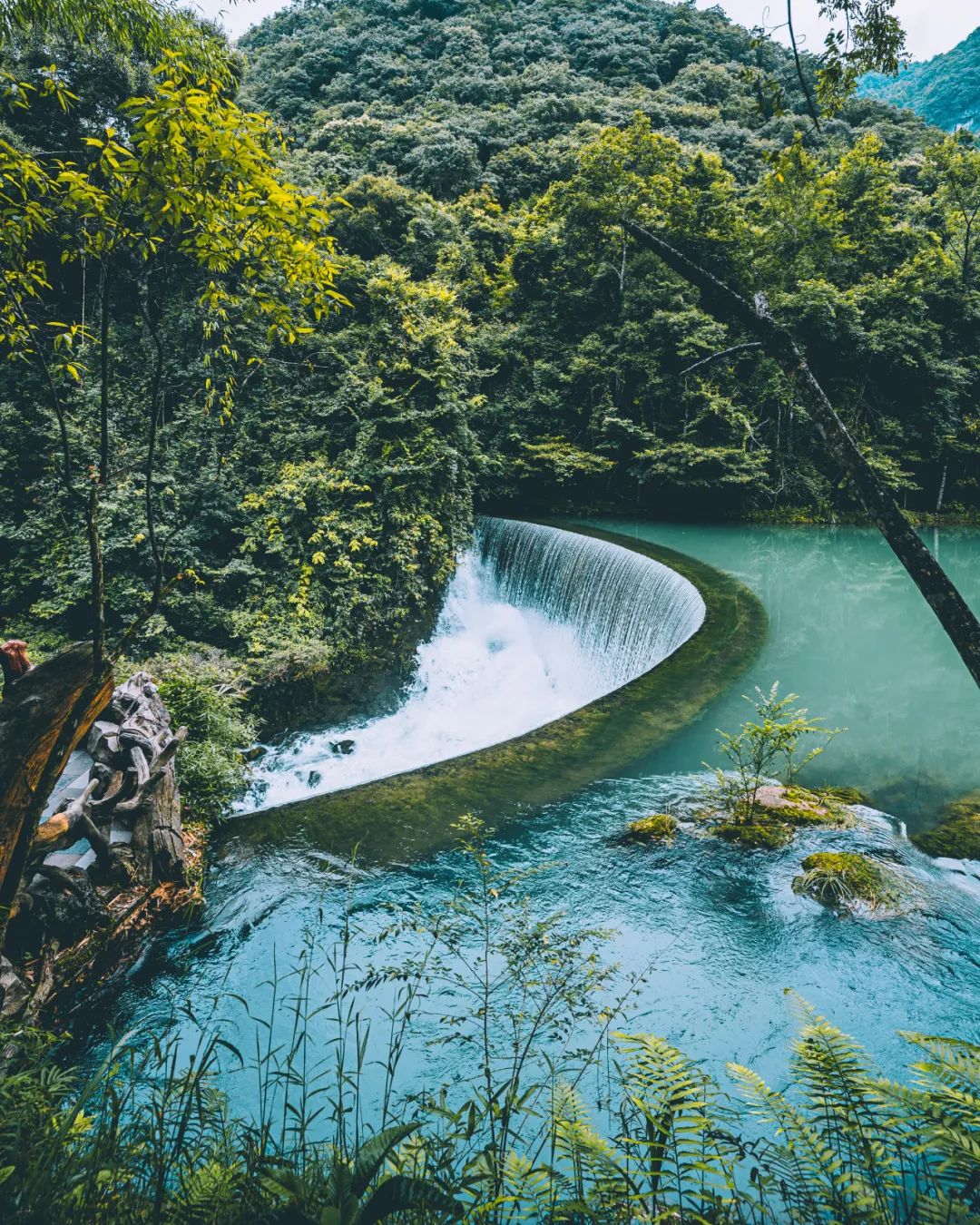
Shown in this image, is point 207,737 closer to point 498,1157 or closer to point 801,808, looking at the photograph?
point 498,1157

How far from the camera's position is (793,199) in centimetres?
1678

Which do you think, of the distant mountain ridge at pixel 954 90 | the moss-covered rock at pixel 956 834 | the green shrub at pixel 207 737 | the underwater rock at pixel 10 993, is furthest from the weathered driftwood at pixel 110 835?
the distant mountain ridge at pixel 954 90

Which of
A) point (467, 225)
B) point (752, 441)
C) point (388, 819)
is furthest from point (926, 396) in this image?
point (388, 819)

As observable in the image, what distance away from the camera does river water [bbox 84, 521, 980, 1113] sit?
332 centimetres

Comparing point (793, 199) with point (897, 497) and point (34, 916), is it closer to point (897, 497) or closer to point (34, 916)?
point (897, 497)

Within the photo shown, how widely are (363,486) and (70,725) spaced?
7.79 m

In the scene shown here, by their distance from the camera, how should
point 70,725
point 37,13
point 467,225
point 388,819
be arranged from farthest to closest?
point 467,225 < point 388,819 < point 37,13 < point 70,725

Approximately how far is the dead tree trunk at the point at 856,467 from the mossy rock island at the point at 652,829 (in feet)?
10.2

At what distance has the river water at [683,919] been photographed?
3320 millimetres

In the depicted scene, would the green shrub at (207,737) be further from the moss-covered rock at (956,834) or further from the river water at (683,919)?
the moss-covered rock at (956,834)

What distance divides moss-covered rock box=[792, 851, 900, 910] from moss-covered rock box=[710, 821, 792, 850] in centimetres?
30

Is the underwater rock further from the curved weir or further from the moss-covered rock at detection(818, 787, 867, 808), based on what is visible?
the moss-covered rock at detection(818, 787, 867, 808)

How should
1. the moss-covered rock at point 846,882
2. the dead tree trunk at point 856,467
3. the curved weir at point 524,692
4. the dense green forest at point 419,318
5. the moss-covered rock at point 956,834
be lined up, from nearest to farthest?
the dead tree trunk at point 856,467 < the dense green forest at point 419,318 < the moss-covered rock at point 846,882 < the moss-covered rock at point 956,834 < the curved weir at point 524,692

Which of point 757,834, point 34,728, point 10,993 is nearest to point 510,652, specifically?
point 757,834
